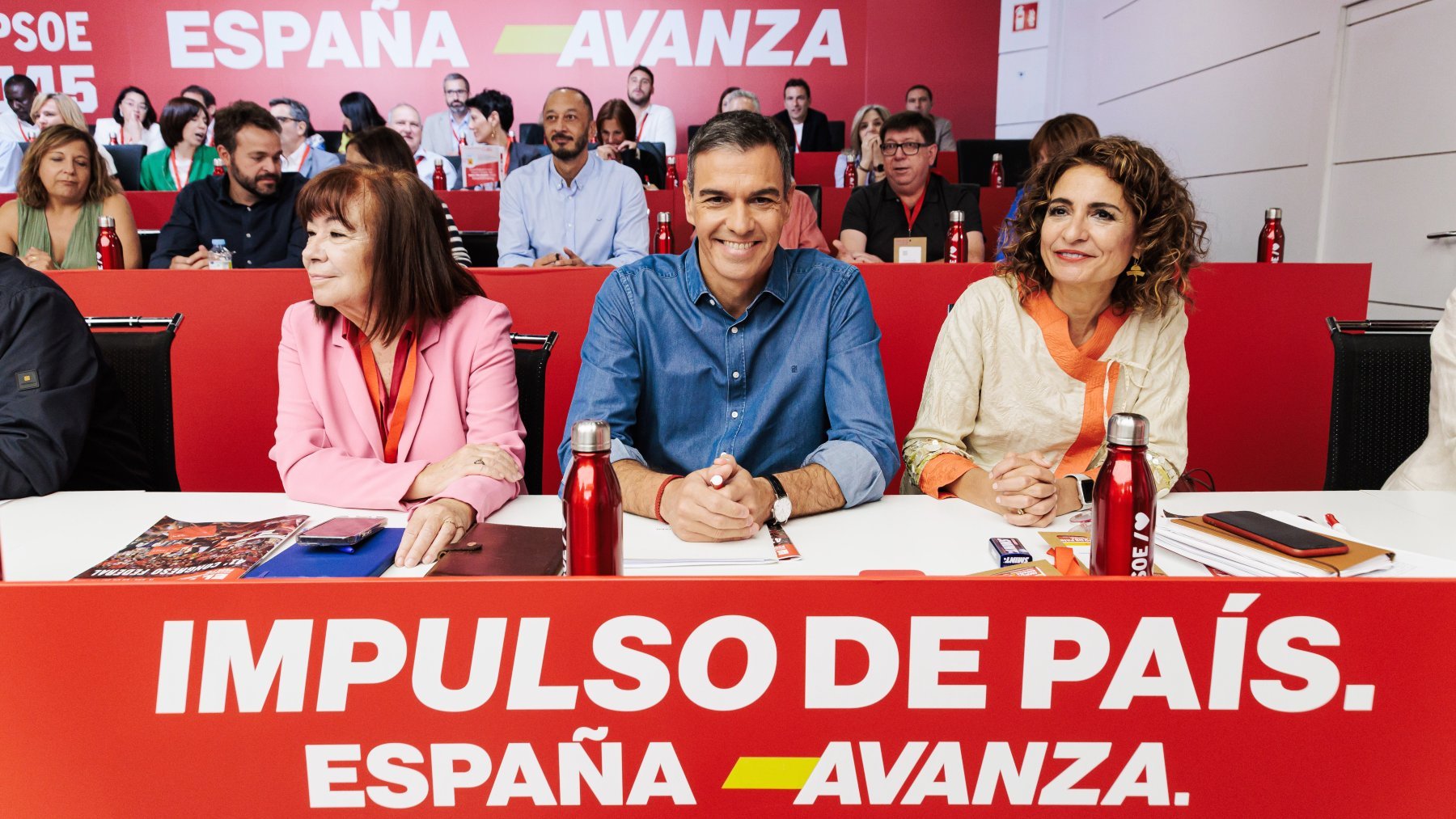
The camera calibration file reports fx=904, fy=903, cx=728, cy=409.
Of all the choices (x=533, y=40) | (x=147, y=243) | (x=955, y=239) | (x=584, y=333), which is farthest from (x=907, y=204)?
(x=533, y=40)

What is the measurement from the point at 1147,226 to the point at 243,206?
3390 mm

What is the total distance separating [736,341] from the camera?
1.70 meters

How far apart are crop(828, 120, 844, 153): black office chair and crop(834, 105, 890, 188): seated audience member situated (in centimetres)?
153

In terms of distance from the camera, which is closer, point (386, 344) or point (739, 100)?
point (386, 344)

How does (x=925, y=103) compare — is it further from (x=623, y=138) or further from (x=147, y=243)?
(x=147, y=243)

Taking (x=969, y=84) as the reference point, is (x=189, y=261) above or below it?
below

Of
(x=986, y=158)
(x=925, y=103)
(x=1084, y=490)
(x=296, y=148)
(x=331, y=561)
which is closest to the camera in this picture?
(x=331, y=561)

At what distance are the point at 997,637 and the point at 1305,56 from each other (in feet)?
15.7

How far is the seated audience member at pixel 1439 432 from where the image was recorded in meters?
1.63

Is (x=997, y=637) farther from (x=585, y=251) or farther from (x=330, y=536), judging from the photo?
(x=585, y=251)

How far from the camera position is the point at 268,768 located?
2.37 feet

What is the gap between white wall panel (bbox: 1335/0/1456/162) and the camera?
3432 millimetres

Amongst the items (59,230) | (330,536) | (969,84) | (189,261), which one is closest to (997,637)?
(330,536)

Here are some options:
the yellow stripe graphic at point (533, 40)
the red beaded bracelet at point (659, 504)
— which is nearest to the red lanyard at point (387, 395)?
the red beaded bracelet at point (659, 504)
